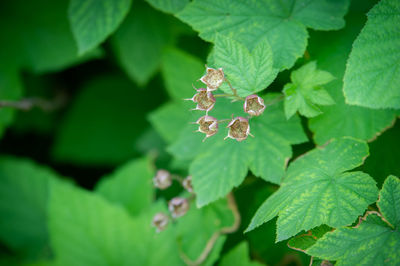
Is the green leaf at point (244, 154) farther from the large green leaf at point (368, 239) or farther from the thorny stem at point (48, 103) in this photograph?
the thorny stem at point (48, 103)

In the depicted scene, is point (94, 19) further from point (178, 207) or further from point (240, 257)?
point (240, 257)

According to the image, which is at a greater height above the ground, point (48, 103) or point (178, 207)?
point (178, 207)

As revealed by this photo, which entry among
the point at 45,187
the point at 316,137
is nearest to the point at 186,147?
the point at 316,137

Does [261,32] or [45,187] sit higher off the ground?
[261,32]

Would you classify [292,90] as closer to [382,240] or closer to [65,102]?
[382,240]

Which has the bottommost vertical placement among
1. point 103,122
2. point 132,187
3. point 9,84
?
point 103,122

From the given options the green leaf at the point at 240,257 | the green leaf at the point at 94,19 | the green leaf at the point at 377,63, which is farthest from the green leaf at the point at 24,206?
the green leaf at the point at 377,63

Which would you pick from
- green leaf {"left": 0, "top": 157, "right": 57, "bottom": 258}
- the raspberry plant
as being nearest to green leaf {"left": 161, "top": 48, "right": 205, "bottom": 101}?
the raspberry plant

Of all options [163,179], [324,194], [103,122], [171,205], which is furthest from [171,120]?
[103,122]
